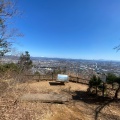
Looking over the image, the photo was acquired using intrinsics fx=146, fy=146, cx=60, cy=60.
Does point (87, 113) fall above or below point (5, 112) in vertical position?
below

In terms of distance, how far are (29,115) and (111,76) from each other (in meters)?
5.47

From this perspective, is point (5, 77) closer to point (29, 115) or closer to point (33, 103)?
point (33, 103)

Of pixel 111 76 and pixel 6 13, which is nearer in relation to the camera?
pixel 6 13

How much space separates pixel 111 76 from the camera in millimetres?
8305

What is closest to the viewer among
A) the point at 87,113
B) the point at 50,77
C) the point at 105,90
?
the point at 87,113

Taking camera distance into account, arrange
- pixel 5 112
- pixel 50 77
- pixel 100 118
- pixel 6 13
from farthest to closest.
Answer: pixel 50 77 → pixel 6 13 → pixel 100 118 → pixel 5 112

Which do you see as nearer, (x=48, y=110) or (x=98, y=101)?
(x=48, y=110)

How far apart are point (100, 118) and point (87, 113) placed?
21.4 inches

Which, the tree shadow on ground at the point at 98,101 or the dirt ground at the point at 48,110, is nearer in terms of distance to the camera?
the dirt ground at the point at 48,110

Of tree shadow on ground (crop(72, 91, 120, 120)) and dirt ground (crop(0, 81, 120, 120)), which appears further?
tree shadow on ground (crop(72, 91, 120, 120))

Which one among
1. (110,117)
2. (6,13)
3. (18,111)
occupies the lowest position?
(110,117)

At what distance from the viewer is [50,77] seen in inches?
512

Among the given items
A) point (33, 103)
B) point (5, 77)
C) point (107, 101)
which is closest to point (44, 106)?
point (33, 103)

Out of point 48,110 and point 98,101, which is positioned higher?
point 48,110
